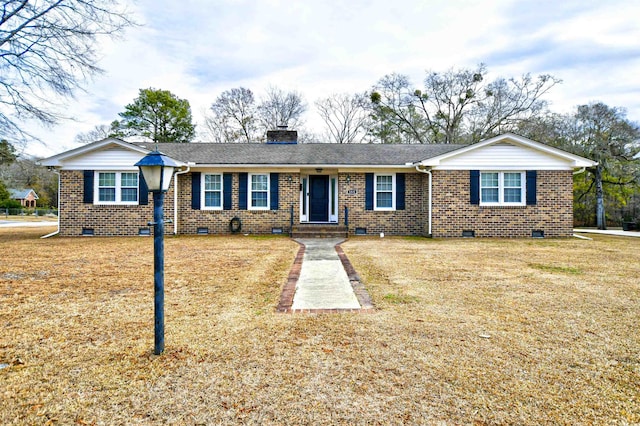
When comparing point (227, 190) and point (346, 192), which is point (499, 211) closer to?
point (346, 192)

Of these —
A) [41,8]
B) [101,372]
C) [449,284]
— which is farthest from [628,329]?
[41,8]

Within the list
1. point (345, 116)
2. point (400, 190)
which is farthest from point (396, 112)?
point (400, 190)

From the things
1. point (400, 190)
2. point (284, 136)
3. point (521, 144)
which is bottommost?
point (400, 190)

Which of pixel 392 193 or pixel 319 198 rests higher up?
pixel 392 193

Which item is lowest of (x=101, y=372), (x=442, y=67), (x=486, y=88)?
(x=101, y=372)

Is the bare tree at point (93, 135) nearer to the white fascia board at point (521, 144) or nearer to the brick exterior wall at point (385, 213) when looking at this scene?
the brick exterior wall at point (385, 213)

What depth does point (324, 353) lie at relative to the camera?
118 inches

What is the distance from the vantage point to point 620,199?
21.3 meters

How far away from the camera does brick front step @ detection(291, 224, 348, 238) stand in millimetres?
12656

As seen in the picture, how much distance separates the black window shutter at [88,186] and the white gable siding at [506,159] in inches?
497

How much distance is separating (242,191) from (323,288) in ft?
29.8

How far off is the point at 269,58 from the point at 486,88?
16880 mm

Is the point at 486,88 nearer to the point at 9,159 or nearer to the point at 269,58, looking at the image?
the point at 269,58

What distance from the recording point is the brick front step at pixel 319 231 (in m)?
12.7
